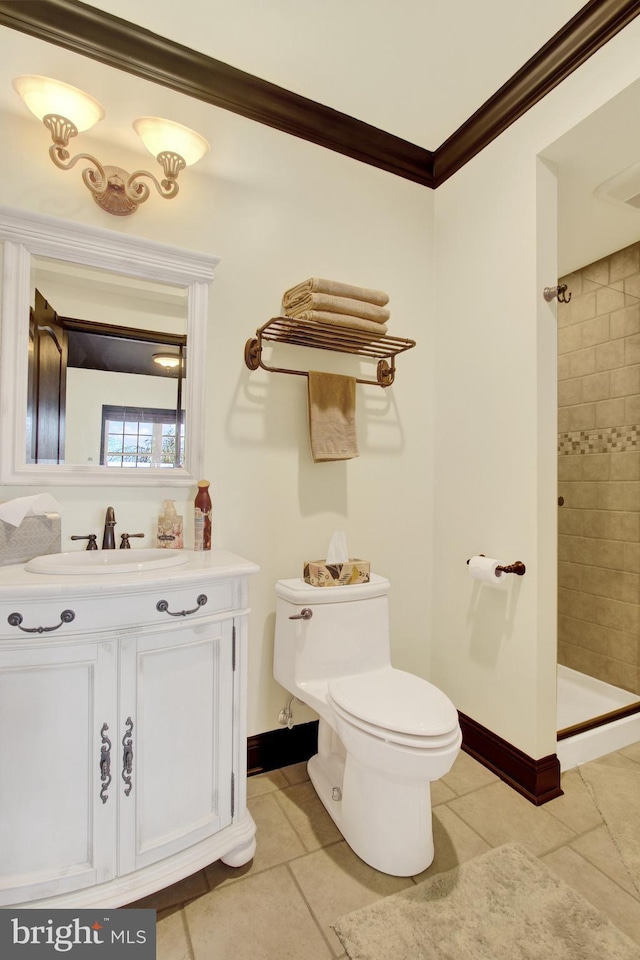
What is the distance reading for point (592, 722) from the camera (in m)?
2.04

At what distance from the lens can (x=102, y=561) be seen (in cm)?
153

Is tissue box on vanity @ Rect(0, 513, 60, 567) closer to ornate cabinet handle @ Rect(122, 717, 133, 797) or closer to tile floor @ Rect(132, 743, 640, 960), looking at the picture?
ornate cabinet handle @ Rect(122, 717, 133, 797)

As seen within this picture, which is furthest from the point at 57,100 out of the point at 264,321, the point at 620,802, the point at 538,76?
the point at 620,802

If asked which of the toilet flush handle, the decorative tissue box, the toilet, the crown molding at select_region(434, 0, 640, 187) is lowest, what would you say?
the toilet

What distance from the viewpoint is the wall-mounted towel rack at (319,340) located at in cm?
181

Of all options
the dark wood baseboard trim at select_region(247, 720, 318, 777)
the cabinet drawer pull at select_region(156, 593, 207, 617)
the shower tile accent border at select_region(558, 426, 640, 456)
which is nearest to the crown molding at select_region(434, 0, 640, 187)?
the shower tile accent border at select_region(558, 426, 640, 456)

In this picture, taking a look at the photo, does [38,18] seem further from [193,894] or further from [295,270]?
[193,894]

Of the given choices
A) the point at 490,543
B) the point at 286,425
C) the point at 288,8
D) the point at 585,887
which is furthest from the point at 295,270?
the point at 585,887

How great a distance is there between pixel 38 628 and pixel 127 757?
0.39 metres

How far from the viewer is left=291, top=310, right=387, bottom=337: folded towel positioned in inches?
69.4

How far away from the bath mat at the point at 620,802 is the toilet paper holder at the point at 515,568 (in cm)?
84

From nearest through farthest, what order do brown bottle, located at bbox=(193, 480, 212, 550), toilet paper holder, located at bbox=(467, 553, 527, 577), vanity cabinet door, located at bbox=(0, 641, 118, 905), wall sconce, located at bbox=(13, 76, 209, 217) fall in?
vanity cabinet door, located at bbox=(0, 641, 118, 905) < wall sconce, located at bbox=(13, 76, 209, 217) < brown bottle, located at bbox=(193, 480, 212, 550) < toilet paper holder, located at bbox=(467, 553, 527, 577)

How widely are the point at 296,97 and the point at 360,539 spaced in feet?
6.05

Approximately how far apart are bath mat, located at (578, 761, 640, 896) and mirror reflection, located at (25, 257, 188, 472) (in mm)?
1898
